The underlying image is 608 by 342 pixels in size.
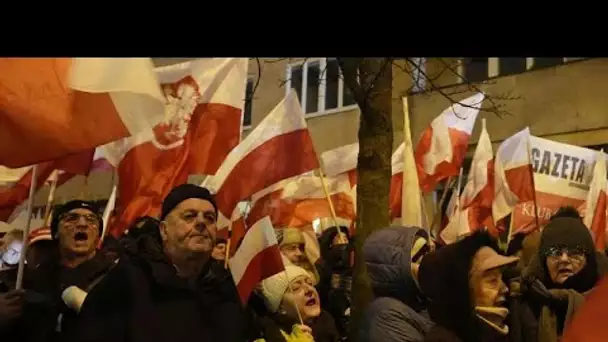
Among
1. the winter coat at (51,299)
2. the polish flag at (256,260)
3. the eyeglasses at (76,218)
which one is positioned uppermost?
the eyeglasses at (76,218)

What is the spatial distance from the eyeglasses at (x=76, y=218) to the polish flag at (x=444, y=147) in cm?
514

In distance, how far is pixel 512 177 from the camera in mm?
9555

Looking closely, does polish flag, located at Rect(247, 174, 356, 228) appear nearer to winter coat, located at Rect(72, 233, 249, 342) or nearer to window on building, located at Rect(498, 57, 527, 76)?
winter coat, located at Rect(72, 233, 249, 342)

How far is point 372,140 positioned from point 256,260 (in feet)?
7.46

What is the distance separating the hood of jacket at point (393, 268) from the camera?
3.91 metres

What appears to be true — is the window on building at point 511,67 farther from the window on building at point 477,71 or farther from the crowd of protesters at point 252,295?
the crowd of protesters at point 252,295

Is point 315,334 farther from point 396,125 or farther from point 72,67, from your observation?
point 396,125

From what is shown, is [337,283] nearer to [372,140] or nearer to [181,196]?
[372,140]

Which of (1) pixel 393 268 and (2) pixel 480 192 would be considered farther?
(2) pixel 480 192

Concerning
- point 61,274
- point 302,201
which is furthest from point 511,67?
point 61,274

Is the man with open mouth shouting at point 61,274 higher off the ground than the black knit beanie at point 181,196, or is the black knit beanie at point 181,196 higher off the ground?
the black knit beanie at point 181,196

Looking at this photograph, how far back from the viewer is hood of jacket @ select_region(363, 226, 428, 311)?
3914mm

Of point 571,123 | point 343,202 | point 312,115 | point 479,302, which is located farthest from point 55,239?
point 312,115

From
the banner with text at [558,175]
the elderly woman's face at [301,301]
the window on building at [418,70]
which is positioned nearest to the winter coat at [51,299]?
the elderly woman's face at [301,301]
